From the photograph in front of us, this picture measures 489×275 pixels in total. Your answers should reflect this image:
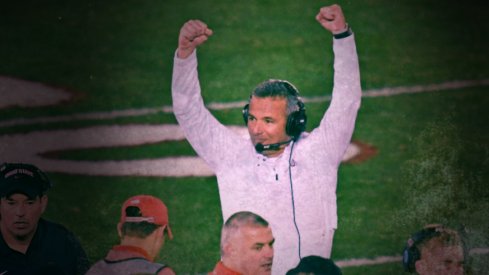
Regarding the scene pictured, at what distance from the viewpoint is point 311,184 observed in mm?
3709

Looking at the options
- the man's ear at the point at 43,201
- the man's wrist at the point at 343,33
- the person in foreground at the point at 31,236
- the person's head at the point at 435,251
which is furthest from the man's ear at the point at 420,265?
the man's ear at the point at 43,201

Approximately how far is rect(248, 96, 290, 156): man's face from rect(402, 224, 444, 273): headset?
884mm

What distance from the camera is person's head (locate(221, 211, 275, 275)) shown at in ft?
12.2

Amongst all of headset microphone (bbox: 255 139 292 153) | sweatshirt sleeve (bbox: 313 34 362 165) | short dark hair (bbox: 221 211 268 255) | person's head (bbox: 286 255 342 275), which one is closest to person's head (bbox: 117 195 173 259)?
short dark hair (bbox: 221 211 268 255)

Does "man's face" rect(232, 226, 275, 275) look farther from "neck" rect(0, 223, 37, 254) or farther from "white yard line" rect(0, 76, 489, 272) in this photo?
"neck" rect(0, 223, 37, 254)

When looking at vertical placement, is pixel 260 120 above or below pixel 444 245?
above

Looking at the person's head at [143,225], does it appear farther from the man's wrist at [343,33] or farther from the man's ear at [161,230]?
the man's wrist at [343,33]

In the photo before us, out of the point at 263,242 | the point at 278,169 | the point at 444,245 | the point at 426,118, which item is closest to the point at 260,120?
the point at 278,169

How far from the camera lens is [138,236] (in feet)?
12.1

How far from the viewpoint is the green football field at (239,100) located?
3.72m

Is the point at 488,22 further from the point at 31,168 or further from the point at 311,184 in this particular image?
the point at 31,168

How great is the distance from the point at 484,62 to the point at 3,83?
2.69m

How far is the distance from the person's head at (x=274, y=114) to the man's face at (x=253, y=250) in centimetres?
44

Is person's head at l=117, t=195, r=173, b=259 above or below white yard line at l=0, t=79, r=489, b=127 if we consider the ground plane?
below
